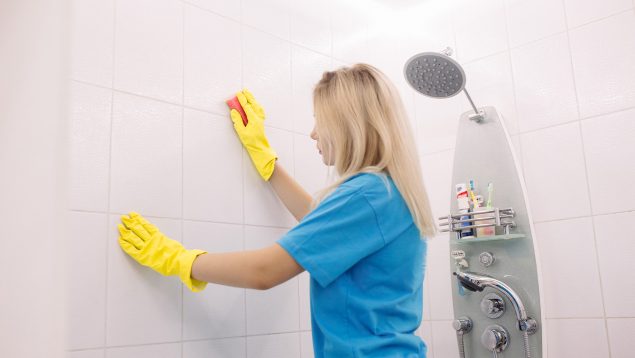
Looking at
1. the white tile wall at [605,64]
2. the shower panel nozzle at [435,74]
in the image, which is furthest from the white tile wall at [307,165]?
the white tile wall at [605,64]

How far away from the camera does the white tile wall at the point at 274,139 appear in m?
1.34

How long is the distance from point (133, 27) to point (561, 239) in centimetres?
131

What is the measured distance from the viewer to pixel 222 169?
5.18 feet

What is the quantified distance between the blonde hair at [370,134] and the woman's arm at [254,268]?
0.17 meters

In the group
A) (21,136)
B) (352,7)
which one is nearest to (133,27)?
(352,7)

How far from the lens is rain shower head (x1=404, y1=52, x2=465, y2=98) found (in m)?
1.61

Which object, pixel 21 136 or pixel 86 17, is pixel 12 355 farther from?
pixel 86 17

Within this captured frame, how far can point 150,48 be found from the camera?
1.47m

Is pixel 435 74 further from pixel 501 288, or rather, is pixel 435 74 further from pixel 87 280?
pixel 87 280

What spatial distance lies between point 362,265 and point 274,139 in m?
0.64

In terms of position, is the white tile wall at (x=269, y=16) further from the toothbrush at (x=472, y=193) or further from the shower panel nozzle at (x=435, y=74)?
the toothbrush at (x=472, y=193)

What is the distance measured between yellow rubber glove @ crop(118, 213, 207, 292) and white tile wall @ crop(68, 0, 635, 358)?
0.03 meters

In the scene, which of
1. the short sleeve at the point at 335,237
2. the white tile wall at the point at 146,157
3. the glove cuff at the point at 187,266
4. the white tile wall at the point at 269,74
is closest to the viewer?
the short sleeve at the point at 335,237

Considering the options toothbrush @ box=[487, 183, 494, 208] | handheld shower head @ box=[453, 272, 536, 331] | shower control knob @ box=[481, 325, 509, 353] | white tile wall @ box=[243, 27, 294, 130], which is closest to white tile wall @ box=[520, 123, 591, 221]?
toothbrush @ box=[487, 183, 494, 208]
